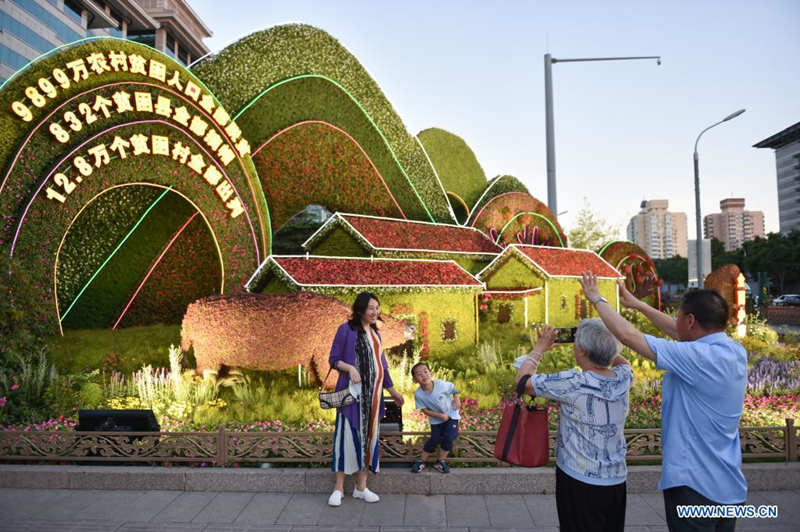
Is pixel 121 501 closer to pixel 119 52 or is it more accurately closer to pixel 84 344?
pixel 84 344

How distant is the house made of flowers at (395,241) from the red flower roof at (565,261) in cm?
136

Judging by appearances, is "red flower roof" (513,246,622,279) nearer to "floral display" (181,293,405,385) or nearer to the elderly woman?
"floral display" (181,293,405,385)

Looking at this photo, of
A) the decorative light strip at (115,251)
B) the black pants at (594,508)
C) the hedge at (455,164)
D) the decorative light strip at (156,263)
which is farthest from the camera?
the hedge at (455,164)

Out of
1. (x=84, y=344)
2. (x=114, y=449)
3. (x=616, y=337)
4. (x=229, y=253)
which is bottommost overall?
(x=114, y=449)

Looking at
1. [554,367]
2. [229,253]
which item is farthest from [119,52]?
[554,367]

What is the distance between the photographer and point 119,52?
404 inches

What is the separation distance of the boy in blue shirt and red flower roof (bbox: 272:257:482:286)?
540 centimetres

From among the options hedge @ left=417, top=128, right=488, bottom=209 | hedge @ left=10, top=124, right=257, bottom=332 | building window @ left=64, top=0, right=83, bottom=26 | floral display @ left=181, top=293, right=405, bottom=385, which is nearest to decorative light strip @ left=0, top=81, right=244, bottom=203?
hedge @ left=10, top=124, right=257, bottom=332

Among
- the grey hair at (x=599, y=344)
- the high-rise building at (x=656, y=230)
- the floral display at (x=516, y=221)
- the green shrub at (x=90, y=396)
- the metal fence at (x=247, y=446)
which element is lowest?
the metal fence at (x=247, y=446)

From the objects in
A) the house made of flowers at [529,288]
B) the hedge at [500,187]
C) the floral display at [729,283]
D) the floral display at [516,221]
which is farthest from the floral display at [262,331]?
the hedge at [500,187]

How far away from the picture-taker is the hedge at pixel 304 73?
13586mm

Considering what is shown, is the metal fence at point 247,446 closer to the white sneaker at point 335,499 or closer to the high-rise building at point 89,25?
the white sneaker at point 335,499

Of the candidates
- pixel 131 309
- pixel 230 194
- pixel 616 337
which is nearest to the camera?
pixel 616 337

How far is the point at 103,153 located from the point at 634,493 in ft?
32.9
